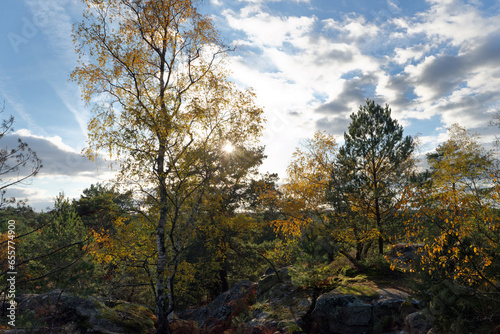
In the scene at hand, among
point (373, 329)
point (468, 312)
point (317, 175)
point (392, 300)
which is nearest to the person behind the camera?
point (468, 312)

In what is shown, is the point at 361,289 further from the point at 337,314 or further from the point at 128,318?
the point at 128,318

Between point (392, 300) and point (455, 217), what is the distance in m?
4.20

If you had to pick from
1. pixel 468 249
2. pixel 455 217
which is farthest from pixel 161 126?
pixel 468 249

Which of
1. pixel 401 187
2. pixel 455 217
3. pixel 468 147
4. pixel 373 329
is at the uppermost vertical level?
pixel 468 147

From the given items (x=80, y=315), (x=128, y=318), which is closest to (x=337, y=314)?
(x=128, y=318)

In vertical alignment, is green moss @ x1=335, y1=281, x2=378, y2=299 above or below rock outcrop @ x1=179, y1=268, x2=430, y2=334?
above

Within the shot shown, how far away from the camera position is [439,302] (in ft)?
20.1

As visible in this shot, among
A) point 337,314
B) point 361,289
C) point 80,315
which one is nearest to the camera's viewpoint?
point 337,314

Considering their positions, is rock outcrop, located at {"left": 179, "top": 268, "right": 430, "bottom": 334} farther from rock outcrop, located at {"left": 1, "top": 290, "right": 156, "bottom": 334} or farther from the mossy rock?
rock outcrop, located at {"left": 1, "top": 290, "right": 156, "bottom": 334}

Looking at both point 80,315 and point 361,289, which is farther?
point 361,289

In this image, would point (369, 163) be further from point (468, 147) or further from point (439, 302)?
point (468, 147)

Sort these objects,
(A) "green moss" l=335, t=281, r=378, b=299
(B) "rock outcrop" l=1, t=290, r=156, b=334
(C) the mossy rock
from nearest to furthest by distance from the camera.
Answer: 1. (B) "rock outcrop" l=1, t=290, r=156, b=334
2. (A) "green moss" l=335, t=281, r=378, b=299
3. (C) the mossy rock

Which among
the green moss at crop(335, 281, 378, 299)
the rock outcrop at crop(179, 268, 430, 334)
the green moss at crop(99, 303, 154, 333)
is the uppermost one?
the green moss at crop(335, 281, 378, 299)

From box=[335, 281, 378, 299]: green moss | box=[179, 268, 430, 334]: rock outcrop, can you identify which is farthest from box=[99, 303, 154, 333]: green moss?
box=[335, 281, 378, 299]: green moss
